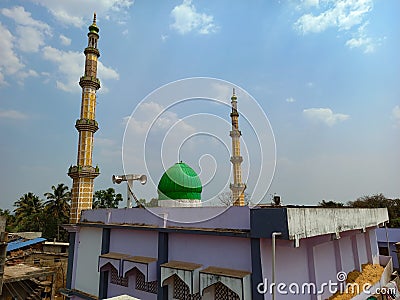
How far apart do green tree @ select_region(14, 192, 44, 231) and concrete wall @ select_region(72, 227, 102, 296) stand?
94.5 ft

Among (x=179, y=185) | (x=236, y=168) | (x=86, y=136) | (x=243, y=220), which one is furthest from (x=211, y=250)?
(x=236, y=168)

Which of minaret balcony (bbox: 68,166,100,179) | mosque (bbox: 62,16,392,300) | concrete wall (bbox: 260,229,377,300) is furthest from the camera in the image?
minaret balcony (bbox: 68,166,100,179)

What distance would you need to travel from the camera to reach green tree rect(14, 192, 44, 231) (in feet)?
117

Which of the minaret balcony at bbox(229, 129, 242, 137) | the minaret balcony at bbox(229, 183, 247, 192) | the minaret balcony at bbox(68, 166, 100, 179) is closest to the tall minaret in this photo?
the minaret balcony at bbox(68, 166, 100, 179)

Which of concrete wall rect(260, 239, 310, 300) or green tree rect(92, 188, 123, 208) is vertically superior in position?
green tree rect(92, 188, 123, 208)

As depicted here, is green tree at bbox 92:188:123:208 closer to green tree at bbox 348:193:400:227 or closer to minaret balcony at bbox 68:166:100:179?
minaret balcony at bbox 68:166:100:179

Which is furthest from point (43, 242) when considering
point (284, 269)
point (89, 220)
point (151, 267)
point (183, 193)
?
point (284, 269)

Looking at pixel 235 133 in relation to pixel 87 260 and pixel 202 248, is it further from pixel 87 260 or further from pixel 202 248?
pixel 202 248

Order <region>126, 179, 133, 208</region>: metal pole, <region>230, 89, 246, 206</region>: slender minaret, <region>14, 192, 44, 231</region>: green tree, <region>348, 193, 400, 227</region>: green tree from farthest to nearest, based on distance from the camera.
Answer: <region>14, 192, 44, 231</region>: green tree, <region>348, 193, 400, 227</region>: green tree, <region>230, 89, 246, 206</region>: slender minaret, <region>126, 179, 133, 208</region>: metal pole

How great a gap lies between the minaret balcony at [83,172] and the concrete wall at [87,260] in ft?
10.0

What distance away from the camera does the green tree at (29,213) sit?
3569 centimetres

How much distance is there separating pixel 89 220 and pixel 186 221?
5572 mm

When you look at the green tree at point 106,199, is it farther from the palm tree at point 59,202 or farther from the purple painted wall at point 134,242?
the purple painted wall at point 134,242

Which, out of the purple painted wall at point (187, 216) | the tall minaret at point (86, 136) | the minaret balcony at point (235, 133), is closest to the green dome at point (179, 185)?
the purple painted wall at point (187, 216)
